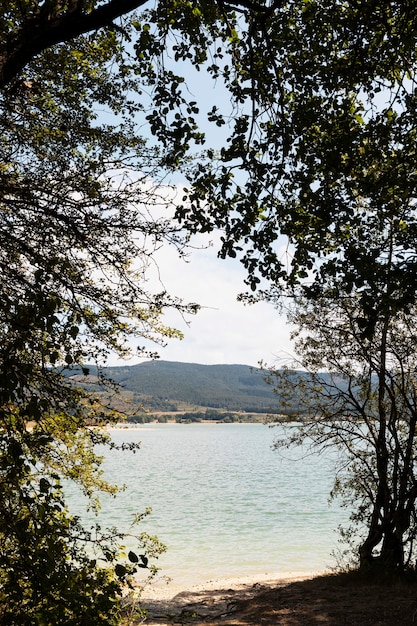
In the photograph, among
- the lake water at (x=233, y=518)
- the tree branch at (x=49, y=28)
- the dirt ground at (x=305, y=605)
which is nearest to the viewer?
the tree branch at (x=49, y=28)

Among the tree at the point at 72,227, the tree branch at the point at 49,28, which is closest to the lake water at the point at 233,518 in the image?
the tree at the point at 72,227

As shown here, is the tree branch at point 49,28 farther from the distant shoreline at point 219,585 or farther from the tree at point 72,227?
the distant shoreline at point 219,585

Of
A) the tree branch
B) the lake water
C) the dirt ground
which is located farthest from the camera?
the lake water

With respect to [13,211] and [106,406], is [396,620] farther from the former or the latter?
[13,211]

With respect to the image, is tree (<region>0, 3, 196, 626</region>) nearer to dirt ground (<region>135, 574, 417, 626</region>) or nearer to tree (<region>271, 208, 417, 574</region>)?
dirt ground (<region>135, 574, 417, 626</region>)

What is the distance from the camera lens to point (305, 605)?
9.92 meters

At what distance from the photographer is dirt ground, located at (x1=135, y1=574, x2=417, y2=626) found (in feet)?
28.0

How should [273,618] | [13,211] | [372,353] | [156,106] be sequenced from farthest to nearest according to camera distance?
[372,353] → [273,618] → [13,211] → [156,106]

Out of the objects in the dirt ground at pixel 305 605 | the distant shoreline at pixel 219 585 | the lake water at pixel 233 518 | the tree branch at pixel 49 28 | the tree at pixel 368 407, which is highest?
the tree branch at pixel 49 28

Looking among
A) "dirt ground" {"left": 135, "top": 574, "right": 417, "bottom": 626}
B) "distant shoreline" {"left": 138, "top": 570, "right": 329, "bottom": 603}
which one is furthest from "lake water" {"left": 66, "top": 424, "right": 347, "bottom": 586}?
"dirt ground" {"left": 135, "top": 574, "right": 417, "bottom": 626}

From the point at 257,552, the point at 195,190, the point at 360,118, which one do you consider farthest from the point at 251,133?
the point at 257,552

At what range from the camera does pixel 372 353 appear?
35.5 feet

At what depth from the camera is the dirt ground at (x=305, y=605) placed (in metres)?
8.52

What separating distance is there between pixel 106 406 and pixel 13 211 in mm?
2455
